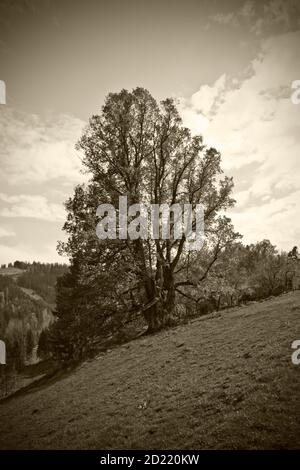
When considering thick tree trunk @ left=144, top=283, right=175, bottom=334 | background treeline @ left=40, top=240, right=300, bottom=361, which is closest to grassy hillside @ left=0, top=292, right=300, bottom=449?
background treeline @ left=40, top=240, right=300, bottom=361

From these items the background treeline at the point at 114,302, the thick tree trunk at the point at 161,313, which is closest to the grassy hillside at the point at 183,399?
the background treeline at the point at 114,302

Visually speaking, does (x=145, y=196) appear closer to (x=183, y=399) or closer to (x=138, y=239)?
(x=138, y=239)

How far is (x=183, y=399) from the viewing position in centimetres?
1029

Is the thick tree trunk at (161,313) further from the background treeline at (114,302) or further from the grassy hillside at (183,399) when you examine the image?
the grassy hillside at (183,399)

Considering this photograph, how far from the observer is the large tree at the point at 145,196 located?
21.2m

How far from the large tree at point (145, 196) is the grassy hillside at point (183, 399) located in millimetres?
5269

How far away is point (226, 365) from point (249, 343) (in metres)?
2.37

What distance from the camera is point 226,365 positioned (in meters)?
11.9

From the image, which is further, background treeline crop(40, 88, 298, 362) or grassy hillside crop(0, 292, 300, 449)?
background treeline crop(40, 88, 298, 362)

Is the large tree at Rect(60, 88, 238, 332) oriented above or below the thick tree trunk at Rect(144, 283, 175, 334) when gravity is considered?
above

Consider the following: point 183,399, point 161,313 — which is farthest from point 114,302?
point 183,399

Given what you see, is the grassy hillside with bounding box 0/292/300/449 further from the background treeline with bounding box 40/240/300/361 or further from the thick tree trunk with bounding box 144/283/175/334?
the thick tree trunk with bounding box 144/283/175/334

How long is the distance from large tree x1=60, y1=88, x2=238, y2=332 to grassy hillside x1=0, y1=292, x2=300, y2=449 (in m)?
5.27

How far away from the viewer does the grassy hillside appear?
25.7 ft
